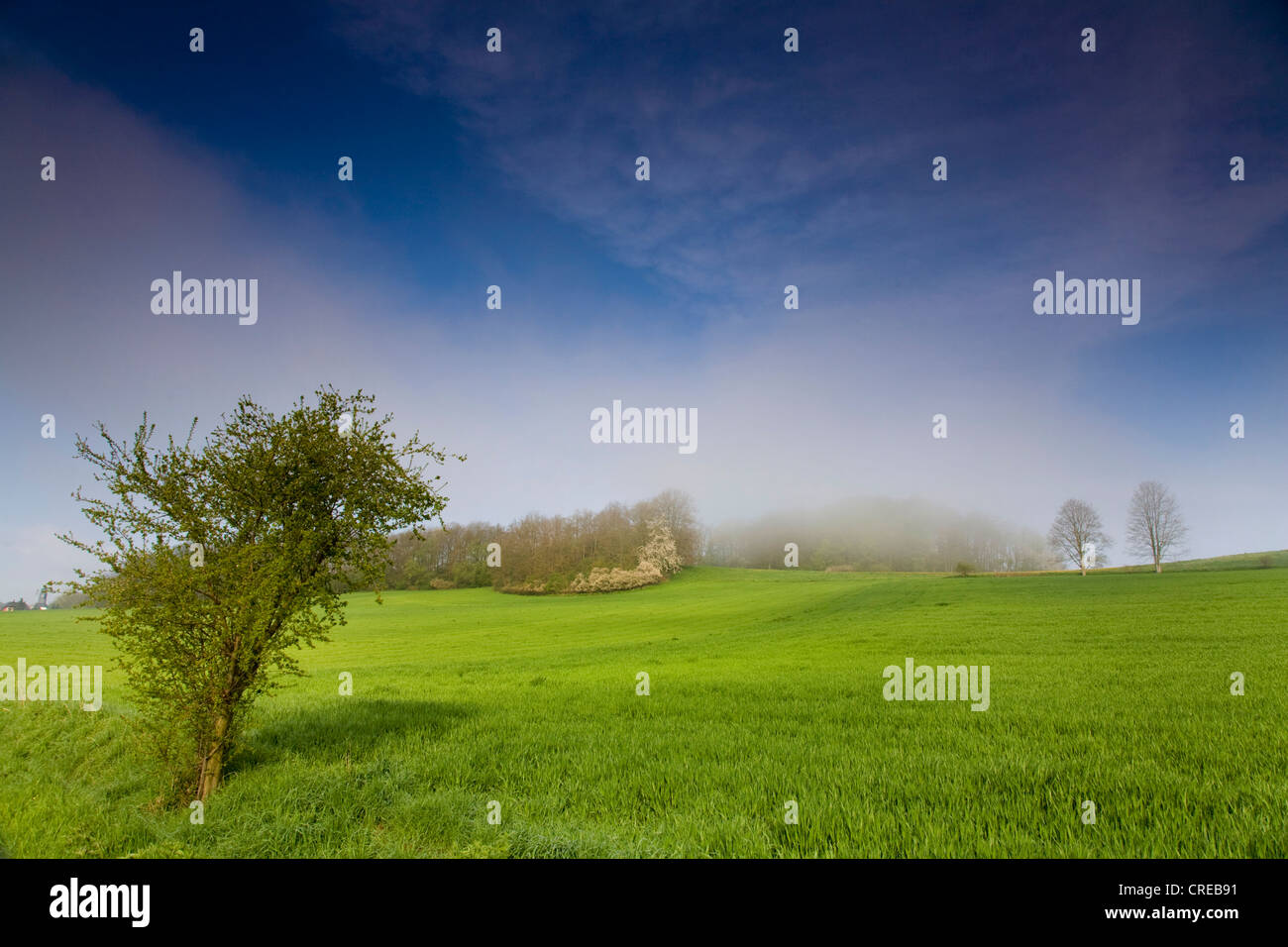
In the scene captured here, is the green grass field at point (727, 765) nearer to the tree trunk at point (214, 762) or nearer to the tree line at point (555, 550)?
the tree trunk at point (214, 762)

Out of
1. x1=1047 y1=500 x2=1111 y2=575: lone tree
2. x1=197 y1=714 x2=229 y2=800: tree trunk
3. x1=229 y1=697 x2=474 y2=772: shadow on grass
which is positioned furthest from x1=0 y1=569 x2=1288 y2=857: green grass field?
x1=1047 y1=500 x2=1111 y2=575: lone tree

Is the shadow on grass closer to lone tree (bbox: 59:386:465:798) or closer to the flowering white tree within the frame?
lone tree (bbox: 59:386:465:798)

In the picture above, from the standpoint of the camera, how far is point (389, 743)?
8609mm

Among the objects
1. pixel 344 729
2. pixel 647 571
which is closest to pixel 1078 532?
pixel 647 571

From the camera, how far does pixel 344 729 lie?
9625mm

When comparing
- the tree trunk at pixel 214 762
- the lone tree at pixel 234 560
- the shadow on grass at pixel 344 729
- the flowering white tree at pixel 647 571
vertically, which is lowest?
the flowering white tree at pixel 647 571

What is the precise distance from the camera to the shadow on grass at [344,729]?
27.3 ft

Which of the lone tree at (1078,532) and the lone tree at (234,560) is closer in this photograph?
Result: the lone tree at (234,560)

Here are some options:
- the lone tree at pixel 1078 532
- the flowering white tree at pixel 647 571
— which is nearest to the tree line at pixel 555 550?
the flowering white tree at pixel 647 571

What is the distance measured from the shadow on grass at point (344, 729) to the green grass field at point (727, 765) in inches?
2.6

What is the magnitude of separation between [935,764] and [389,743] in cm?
798

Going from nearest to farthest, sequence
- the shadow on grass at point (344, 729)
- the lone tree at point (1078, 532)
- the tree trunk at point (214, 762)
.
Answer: the tree trunk at point (214, 762) → the shadow on grass at point (344, 729) → the lone tree at point (1078, 532)

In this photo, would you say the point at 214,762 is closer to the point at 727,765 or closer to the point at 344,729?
the point at 344,729

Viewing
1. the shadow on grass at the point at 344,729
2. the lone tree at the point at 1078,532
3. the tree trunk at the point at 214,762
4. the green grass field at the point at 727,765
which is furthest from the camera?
the lone tree at the point at 1078,532
